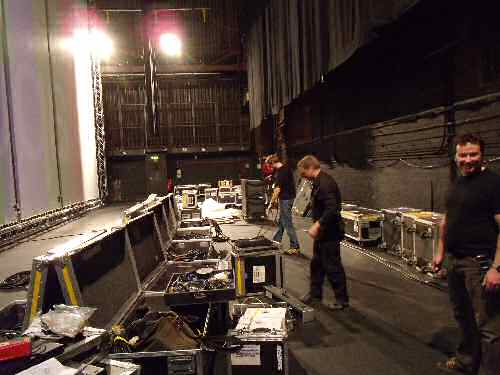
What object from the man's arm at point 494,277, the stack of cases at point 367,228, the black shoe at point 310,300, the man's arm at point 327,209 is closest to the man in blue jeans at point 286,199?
the stack of cases at point 367,228

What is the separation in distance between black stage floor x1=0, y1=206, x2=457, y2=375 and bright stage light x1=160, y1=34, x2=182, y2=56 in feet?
52.9

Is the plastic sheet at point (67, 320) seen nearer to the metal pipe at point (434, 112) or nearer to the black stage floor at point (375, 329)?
the black stage floor at point (375, 329)

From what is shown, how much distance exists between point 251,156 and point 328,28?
42.5 feet

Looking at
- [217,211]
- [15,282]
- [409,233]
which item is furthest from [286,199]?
[217,211]

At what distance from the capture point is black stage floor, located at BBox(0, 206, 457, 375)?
128 inches

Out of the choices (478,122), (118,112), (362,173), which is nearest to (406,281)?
(478,122)

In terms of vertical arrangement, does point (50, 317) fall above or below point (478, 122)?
below

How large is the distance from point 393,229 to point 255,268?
3.20m

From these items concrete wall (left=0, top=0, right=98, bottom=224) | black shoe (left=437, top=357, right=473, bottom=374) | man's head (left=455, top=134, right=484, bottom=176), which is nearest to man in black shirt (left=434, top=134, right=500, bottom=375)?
man's head (left=455, top=134, right=484, bottom=176)

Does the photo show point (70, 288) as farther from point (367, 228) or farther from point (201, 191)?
point (201, 191)

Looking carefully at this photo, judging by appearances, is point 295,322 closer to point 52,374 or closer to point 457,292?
point 457,292

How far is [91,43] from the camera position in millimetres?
16719

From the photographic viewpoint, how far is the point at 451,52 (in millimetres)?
6074

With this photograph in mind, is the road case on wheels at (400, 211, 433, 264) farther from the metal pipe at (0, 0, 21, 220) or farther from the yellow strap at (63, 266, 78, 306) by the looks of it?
the metal pipe at (0, 0, 21, 220)
